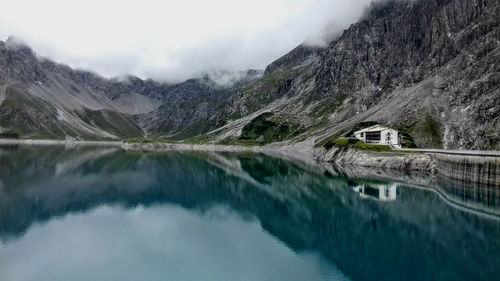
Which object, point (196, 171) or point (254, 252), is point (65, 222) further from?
point (196, 171)

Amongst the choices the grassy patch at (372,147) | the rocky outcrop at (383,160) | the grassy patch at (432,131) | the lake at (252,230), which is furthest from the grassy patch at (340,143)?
the lake at (252,230)

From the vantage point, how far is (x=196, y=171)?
13225 centimetres

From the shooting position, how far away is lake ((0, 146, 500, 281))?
35.6 metres

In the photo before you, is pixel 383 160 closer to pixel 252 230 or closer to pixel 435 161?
pixel 435 161

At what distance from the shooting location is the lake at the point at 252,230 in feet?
117

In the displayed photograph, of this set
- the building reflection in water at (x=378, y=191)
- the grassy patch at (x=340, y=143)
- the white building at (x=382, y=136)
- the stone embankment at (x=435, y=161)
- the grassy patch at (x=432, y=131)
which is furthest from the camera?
the grassy patch at (x=340, y=143)

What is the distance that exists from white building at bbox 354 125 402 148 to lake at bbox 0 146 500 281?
42170mm

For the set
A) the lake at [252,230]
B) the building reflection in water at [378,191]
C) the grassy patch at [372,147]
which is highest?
the grassy patch at [372,147]

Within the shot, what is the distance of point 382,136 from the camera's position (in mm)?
140375

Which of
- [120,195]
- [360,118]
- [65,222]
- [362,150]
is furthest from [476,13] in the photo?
[65,222]

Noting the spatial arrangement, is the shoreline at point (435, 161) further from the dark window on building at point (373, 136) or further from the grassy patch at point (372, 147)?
the dark window on building at point (373, 136)

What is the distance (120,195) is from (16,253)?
152ft

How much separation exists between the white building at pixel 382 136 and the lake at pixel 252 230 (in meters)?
42.2

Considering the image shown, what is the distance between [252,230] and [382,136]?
101534mm
